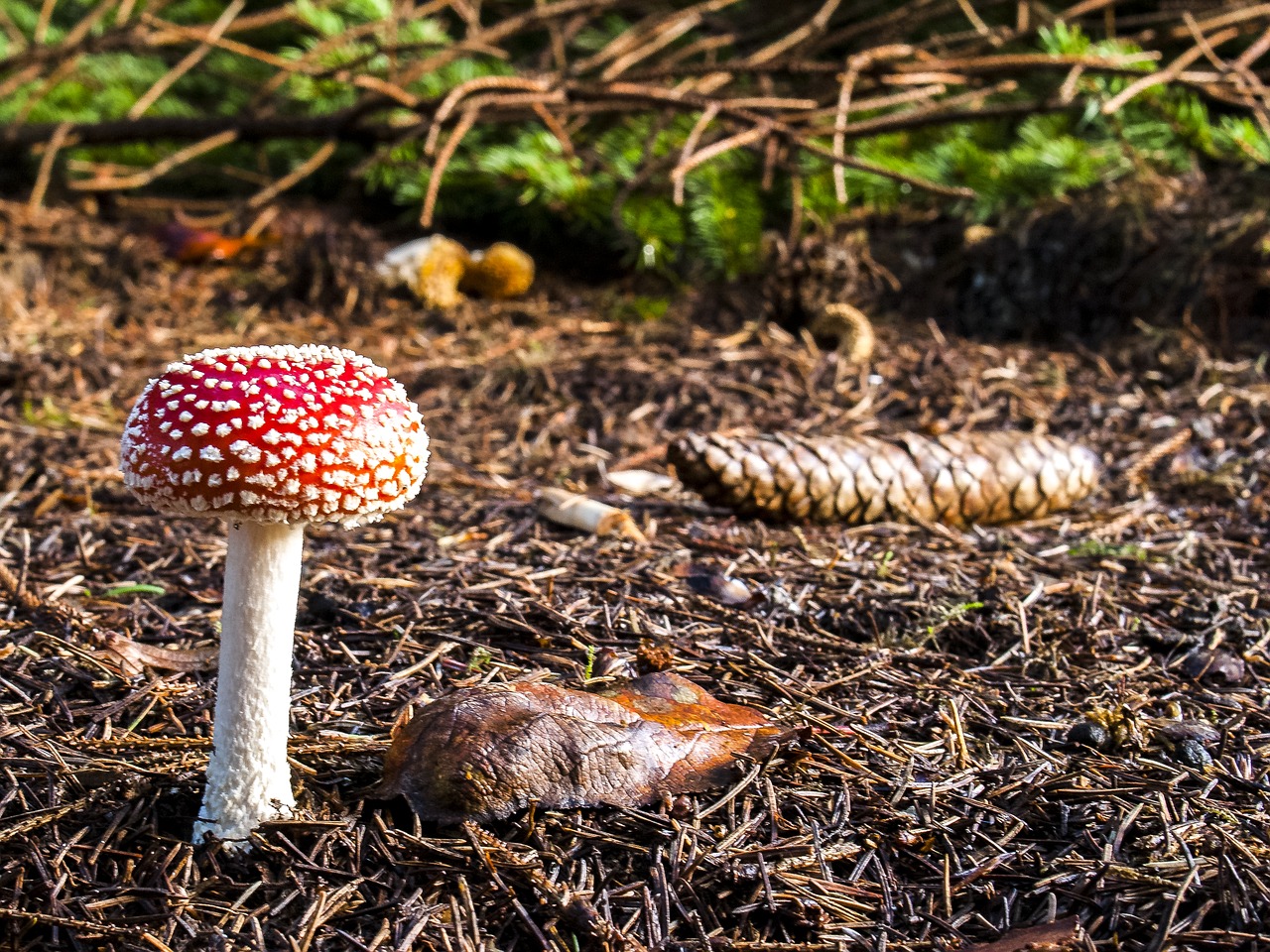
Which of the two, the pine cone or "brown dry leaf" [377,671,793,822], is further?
the pine cone

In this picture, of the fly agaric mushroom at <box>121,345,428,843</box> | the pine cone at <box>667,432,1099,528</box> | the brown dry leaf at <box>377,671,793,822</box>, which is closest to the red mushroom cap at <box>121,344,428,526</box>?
the fly agaric mushroom at <box>121,345,428,843</box>

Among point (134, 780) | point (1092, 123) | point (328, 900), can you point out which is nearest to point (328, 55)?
point (1092, 123)

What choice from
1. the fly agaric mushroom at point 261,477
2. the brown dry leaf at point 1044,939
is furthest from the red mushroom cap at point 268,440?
the brown dry leaf at point 1044,939

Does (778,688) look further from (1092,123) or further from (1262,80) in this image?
(1262,80)

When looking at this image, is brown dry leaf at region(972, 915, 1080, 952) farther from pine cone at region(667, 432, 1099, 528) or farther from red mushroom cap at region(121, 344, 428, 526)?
pine cone at region(667, 432, 1099, 528)

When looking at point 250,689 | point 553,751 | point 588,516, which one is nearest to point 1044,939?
point 553,751

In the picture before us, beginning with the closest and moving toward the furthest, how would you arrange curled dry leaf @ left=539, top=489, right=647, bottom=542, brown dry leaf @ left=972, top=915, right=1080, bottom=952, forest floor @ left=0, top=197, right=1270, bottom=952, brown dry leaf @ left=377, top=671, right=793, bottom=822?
brown dry leaf @ left=972, top=915, right=1080, bottom=952 < forest floor @ left=0, top=197, right=1270, bottom=952 < brown dry leaf @ left=377, top=671, right=793, bottom=822 < curled dry leaf @ left=539, top=489, right=647, bottom=542

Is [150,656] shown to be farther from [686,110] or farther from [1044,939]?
[686,110]
